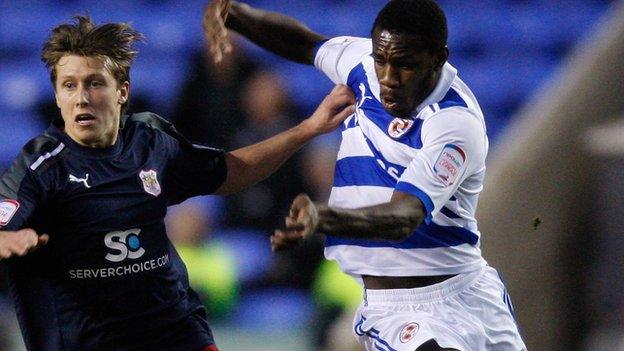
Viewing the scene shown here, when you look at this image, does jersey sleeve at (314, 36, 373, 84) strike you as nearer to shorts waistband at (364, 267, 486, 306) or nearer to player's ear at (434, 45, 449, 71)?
player's ear at (434, 45, 449, 71)

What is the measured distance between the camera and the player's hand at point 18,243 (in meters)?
4.46

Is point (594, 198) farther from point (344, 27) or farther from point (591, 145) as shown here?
point (344, 27)

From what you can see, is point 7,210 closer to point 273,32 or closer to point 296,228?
point 296,228

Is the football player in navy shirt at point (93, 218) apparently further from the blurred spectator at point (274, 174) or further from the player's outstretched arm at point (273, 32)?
the blurred spectator at point (274, 174)

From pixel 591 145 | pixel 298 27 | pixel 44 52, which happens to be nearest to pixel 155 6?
pixel 591 145

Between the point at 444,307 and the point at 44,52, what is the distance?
5.42 ft

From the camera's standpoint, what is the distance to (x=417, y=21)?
4.98 m

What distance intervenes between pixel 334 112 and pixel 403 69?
590 mm

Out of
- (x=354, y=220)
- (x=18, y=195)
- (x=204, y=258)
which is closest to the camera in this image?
(x=354, y=220)

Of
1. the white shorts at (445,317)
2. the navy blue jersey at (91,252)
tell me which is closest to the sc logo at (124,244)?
the navy blue jersey at (91,252)

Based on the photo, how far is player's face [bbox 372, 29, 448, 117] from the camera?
4949 millimetres

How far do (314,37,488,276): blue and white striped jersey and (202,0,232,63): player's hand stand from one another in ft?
1.58

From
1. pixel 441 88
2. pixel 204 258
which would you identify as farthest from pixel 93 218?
pixel 204 258

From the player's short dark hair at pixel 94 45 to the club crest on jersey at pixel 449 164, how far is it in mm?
1130
